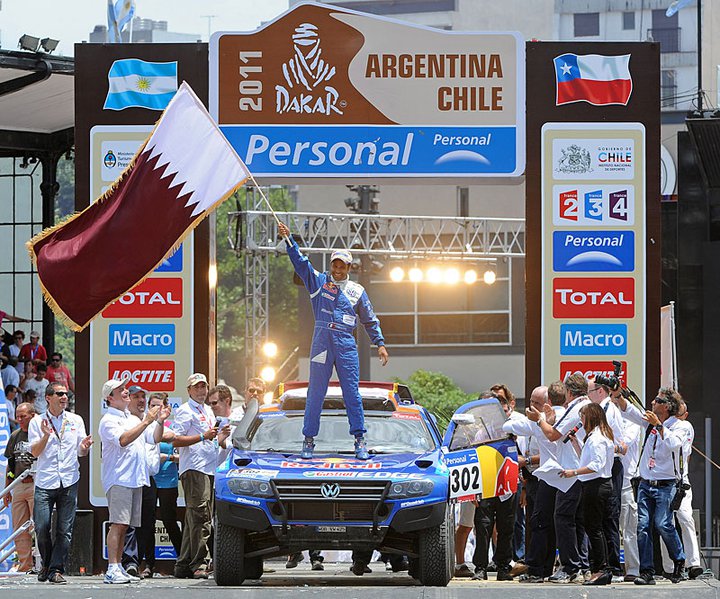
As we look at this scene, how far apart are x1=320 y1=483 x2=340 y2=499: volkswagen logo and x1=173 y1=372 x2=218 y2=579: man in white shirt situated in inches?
82.5

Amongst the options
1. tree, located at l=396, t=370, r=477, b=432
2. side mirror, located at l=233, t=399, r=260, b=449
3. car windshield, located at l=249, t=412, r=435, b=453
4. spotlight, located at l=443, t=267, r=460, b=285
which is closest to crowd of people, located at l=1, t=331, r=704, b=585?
side mirror, located at l=233, t=399, r=260, b=449

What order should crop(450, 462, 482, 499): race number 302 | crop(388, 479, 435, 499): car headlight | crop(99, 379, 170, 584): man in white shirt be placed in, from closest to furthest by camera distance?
crop(388, 479, 435, 499): car headlight < crop(450, 462, 482, 499): race number 302 < crop(99, 379, 170, 584): man in white shirt

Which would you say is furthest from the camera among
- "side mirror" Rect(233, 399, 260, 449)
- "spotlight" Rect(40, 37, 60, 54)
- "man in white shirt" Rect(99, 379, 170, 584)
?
"spotlight" Rect(40, 37, 60, 54)

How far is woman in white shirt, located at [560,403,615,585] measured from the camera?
484 inches

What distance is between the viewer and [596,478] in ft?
41.2

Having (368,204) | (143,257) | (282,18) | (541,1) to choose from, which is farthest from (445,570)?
(541,1)

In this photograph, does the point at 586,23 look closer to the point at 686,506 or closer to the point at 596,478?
the point at 686,506

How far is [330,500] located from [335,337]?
1.64 m

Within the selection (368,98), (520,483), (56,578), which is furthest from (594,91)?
(56,578)

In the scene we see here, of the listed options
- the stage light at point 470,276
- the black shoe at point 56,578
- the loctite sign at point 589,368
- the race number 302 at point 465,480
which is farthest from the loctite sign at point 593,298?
the stage light at point 470,276

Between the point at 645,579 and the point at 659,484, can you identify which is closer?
the point at 645,579

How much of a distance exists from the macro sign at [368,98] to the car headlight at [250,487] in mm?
5125

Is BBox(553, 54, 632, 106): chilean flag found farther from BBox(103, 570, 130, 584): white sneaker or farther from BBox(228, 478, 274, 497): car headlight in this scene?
BBox(103, 570, 130, 584): white sneaker

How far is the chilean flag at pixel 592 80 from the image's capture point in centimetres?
1596
